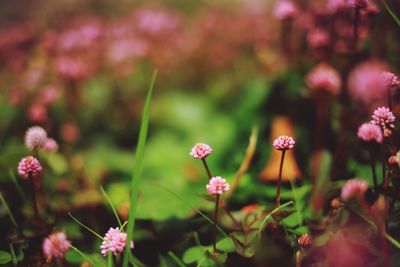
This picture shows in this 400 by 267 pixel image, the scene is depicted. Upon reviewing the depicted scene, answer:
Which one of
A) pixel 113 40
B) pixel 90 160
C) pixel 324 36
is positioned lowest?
pixel 90 160

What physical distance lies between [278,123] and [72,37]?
1300 mm

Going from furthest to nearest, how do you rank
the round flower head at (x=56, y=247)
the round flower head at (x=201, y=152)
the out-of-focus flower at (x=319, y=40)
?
the out-of-focus flower at (x=319, y=40) < the round flower head at (x=201, y=152) < the round flower head at (x=56, y=247)

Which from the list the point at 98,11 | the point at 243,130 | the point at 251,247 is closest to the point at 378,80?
the point at 251,247

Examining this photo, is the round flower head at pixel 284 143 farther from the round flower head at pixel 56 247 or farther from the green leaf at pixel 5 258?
the green leaf at pixel 5 258

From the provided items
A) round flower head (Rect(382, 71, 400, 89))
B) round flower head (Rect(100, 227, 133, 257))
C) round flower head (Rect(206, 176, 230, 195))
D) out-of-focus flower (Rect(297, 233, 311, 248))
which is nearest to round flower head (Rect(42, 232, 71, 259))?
round flower head (Rect(100, 227, 133, 257))

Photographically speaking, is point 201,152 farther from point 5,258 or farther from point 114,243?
point 5,258

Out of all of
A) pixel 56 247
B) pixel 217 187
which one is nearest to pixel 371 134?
pixel 217 187

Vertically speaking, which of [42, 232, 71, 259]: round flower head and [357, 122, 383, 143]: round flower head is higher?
[357, 122, 383, 143]: round flower head

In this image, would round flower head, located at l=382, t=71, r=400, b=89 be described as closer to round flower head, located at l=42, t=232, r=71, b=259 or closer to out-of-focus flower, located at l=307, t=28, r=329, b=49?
out-of-focus flower, located at l=307, t=28, r=329, b=49

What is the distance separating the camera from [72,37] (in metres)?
2.12

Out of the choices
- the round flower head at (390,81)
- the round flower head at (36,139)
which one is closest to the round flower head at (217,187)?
the round flower head at (390,81)

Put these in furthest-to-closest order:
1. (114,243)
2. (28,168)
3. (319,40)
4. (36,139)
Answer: (319,40)
(36,139)
(28,168)
(114,243)

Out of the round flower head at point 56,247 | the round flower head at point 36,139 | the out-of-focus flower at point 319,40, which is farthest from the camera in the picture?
the out-of-focus flower at point 319,40

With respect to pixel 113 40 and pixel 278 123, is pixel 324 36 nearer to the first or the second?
pixel 278 123
